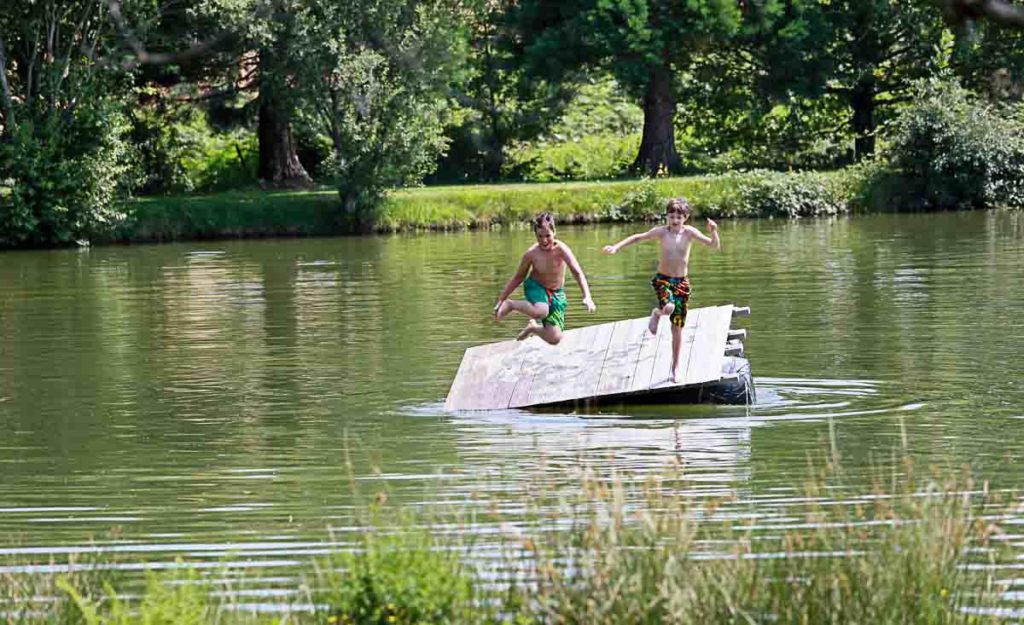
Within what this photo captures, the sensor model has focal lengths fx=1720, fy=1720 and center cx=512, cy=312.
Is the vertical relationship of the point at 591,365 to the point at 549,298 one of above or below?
below

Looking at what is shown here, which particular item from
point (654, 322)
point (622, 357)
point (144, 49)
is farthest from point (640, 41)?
point (654, 322)

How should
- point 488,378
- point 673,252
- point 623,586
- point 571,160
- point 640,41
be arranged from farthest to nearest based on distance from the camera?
point 571,160 < point 640,41 < point 488,378 < point 673,252 < point 623,586

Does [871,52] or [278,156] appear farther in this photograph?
[871,52]

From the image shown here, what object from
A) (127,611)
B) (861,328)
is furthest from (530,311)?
(127,611)

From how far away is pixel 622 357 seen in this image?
1611cm

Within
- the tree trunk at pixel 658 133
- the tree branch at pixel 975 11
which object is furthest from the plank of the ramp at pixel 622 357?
the tree trunk at pixel 658 133

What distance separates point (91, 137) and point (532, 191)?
11876 millimetres

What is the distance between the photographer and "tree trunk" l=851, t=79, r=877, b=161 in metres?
53.8

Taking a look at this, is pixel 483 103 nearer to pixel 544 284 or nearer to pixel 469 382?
pixel 469 382

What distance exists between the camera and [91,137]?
42.6m

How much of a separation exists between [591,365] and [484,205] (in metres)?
30.6

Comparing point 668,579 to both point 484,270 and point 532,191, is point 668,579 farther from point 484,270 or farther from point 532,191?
point 532,191

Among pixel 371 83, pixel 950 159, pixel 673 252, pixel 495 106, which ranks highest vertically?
pixel 371 83

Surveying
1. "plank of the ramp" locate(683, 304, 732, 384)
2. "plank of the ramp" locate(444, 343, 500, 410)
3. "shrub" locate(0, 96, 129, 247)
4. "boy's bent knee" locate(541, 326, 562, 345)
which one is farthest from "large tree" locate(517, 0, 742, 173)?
"boy's bent knee" locate(541, 326, 562, 345)
